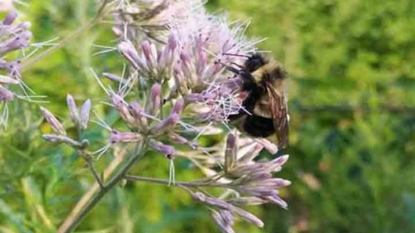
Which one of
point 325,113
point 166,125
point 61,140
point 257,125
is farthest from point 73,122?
point 325,113

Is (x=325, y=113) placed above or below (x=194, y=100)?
below

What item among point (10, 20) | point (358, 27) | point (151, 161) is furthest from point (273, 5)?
point (10, 20)

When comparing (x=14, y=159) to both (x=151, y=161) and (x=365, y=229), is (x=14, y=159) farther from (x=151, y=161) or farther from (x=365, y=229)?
(x=365, y=229)

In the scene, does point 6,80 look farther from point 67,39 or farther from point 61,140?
point 67,39

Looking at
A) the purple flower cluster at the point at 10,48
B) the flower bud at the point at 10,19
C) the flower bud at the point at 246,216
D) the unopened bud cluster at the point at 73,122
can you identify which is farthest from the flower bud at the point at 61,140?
the flower bud at the point at 246,216

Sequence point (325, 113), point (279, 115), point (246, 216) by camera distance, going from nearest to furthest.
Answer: point (246, 216) < point (279, 115) < point (325, 113)

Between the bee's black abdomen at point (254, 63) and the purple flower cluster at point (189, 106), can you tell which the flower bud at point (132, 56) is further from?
the bee's black abdomen at point (254, 63)
